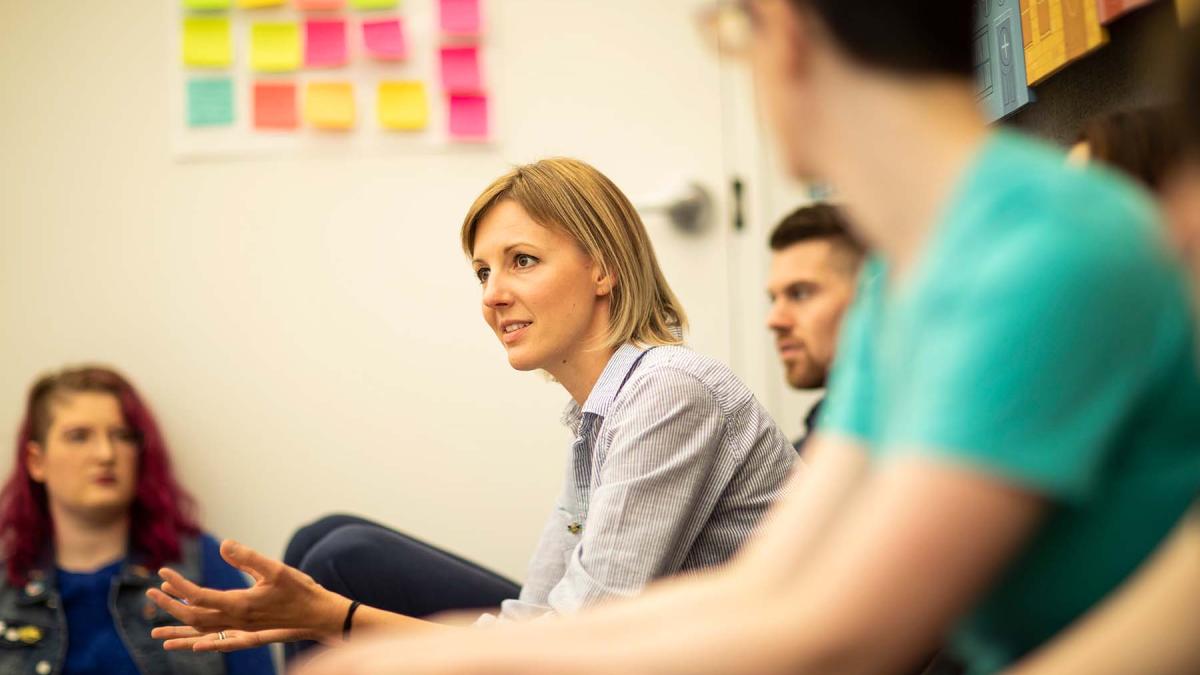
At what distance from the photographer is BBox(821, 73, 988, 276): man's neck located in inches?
20.1

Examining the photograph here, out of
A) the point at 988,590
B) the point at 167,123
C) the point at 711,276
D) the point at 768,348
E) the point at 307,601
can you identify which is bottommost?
the point at 307,601

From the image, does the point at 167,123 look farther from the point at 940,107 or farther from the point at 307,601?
the point at 940,107

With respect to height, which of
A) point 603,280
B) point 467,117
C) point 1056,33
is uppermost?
point 467,117

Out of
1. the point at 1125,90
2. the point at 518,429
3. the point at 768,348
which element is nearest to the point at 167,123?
the point at 518,429

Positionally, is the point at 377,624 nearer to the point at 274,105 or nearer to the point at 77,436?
the point at 77,436

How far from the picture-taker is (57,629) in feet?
6.50

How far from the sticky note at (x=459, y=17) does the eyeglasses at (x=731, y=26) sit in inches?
68.0

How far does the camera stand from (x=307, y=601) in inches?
46.8

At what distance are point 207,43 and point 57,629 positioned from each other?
1.07 m

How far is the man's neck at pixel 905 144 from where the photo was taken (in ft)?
1.68

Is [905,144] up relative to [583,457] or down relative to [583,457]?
up

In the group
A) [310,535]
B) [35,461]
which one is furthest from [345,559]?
[35,461]

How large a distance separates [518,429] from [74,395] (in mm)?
789

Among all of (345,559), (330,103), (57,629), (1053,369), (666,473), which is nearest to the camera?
(1053,369)
